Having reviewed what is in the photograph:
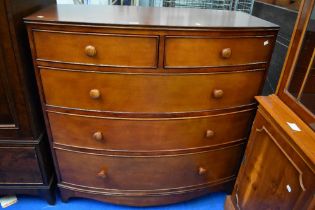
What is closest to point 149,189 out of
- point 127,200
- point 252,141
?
point 127,200

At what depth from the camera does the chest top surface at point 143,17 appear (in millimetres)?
1004

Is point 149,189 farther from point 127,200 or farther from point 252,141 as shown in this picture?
point 252,141

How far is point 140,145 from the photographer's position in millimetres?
1267

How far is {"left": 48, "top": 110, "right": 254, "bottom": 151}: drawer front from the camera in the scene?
47.5 inches

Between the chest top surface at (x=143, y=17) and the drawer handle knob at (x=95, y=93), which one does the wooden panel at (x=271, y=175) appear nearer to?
the chest top surface at (x=143, y=17)

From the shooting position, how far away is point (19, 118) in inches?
48.1

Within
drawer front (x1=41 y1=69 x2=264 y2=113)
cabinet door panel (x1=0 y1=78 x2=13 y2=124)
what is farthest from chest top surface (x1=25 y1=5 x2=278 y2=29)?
cabinet door panel (x1=0 y1=78 x2=13 y2=124)

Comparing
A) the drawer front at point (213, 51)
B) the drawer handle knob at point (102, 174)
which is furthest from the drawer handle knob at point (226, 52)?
the drawer handle knob at point (102, 174)

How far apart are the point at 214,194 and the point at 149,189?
0.49 meters

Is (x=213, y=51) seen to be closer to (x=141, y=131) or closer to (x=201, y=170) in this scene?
(x=141, y=131)

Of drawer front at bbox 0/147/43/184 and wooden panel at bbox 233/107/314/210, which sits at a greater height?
wooden panel at bbox 233/107/314/210

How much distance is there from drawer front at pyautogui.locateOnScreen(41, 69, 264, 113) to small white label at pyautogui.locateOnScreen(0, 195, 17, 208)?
77cm

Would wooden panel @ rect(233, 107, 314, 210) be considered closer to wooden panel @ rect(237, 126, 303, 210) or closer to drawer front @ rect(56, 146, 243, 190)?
wooden panel @ rect(237, 126, 303, 210)

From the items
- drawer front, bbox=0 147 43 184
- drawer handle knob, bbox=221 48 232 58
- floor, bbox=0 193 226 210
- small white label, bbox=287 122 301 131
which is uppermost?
A: drawer handle knob, bbox=221 48 232 58
